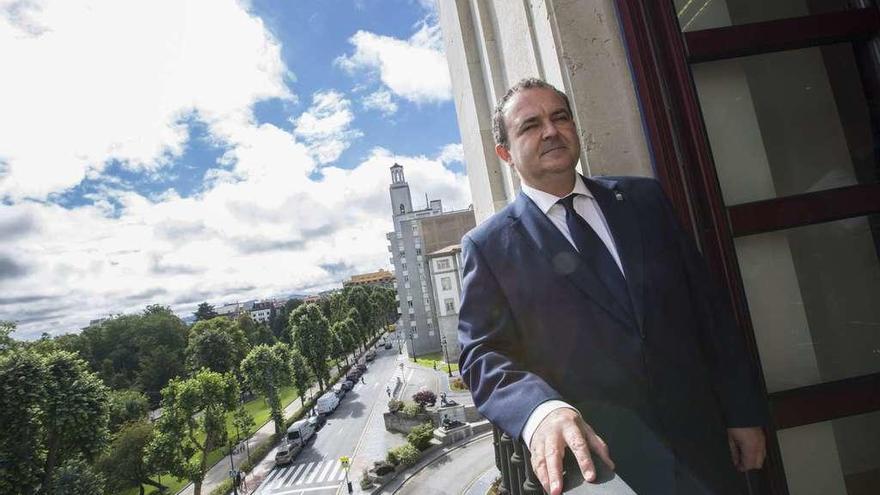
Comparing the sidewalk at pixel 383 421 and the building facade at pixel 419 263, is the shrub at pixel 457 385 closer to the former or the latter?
the sidewalk at pixel 383 421

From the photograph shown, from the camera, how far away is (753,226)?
85.5 inches

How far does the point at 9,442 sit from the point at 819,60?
21.2 meters

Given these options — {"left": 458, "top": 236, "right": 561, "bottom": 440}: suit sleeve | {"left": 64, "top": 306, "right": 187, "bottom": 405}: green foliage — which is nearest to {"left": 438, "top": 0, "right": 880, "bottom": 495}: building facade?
{"left": 458, "top": 236, "right": 561, "bottom": 440}: suit sleeve

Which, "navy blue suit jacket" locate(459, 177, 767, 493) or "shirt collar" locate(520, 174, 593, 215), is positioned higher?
"shirt collar" locate(520, 174, 593, 215)

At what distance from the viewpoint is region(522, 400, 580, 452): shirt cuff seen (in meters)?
1.16

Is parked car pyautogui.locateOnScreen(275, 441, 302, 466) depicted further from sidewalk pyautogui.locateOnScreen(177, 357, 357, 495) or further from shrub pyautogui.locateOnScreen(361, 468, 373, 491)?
shrub pyautogui.locateOnScreen(361, 468, 373, 491)

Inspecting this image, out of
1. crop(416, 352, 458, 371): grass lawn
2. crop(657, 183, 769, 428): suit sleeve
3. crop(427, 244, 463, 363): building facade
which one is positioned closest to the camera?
crop(657, 183, 769, 428): suit sleeve

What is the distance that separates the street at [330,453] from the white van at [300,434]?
0.58m

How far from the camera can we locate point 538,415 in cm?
117

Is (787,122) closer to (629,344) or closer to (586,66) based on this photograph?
(586,66)

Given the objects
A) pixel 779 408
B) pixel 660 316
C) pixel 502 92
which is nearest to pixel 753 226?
pixel 779 408

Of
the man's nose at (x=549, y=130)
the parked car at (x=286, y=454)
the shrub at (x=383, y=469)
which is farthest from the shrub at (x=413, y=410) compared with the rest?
the man's nose at (x=549, y=130)

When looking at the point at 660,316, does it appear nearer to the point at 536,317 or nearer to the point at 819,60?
the point at 536,317

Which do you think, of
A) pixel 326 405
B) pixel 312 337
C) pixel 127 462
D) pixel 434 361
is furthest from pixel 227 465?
pixel 434 361
